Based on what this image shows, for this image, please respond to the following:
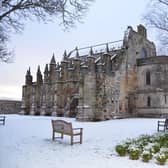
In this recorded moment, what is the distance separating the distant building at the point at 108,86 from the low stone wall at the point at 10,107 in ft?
8.35

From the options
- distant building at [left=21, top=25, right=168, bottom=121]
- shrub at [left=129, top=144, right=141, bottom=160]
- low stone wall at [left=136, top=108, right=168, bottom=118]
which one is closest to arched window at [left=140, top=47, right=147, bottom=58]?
distant building at [left=21, top=25, right=168, bottom=121]

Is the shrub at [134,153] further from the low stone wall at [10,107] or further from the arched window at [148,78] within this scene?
the low stone wall at [10,107]

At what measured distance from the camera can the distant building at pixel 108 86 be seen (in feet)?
94.5

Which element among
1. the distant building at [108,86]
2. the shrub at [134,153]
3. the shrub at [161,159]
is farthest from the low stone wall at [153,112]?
the shrub at [161,159]

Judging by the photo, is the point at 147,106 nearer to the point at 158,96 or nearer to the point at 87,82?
the point at 158,96

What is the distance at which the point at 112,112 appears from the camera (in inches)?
1190

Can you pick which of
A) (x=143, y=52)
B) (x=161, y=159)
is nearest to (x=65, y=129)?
(x=161, y=159)

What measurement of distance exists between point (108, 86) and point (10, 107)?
21264 mm

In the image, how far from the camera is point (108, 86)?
2989 cm

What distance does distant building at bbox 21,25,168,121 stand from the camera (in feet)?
94.5

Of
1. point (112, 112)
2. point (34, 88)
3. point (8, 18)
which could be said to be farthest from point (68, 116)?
point (8, 18)

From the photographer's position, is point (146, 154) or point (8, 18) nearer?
point (146, 154)

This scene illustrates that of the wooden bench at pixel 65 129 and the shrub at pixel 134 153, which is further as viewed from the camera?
the wooden bench at pixel 65 129

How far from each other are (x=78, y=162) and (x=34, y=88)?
35.2 metres
